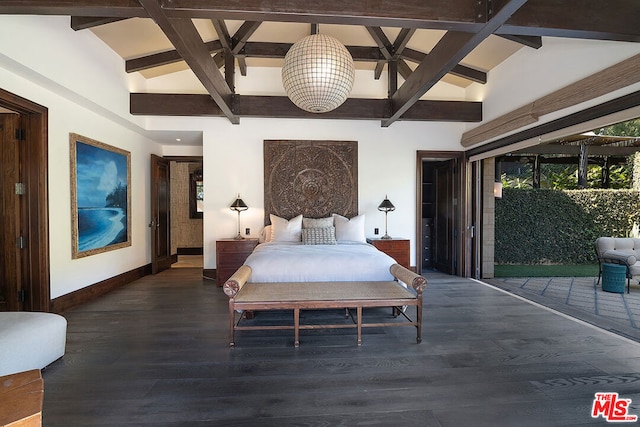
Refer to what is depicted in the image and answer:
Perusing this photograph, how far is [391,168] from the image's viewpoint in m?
5.56

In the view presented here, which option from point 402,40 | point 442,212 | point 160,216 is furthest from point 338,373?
point 160,216

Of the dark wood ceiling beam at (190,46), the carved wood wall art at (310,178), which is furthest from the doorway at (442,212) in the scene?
the dark wood ceiling beam at (190,46)

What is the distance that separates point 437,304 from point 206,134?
4.59m

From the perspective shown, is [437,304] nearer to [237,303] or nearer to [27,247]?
[237,303]

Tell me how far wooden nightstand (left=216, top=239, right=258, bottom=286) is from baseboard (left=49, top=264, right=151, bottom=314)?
5.09 feet

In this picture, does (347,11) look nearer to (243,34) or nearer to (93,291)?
(243,34)

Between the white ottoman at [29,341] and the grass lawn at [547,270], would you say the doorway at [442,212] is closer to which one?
the grass lawn at [547,270]

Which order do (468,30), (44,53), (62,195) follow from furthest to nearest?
(62,195) → (44,53) → (468,30)

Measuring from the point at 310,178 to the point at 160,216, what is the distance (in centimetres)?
318

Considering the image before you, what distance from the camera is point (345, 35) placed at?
440 centimetres

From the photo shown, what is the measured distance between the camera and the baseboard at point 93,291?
3.57 meters

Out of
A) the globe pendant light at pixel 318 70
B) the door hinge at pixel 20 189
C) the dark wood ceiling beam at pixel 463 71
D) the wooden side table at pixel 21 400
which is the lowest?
the wooden side table at pixel 21 400

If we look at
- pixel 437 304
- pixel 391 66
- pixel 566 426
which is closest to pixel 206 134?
pixel 391 66

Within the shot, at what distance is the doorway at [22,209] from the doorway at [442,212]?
5.45 meters
